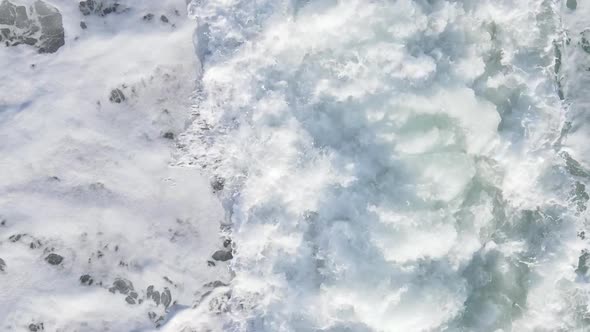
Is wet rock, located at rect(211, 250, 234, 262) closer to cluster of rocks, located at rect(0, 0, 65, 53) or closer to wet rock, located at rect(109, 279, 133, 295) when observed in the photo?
wet rock, located at rect(109, 279, 133, 295)

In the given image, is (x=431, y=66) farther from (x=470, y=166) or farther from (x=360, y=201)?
(x=360, y=201)

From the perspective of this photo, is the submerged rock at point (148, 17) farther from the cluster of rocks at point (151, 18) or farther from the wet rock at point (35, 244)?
the wet rock at point (35, 244)

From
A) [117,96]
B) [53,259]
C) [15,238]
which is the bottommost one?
[53,259]

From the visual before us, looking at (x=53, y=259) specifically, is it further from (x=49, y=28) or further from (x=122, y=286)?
(x=49, y=28)

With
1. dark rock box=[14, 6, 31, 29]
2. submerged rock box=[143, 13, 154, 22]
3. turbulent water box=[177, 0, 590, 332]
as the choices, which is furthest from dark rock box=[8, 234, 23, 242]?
submerged rock box=[143, 13, 154, 22]

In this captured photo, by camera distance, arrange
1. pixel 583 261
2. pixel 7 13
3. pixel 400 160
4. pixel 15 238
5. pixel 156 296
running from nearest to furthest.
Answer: pixel 400 160 < pixel 583 261 < pixel 15 238 < pixel 156 296 < pixel 7 13

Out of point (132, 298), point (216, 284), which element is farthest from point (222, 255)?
point (132, 298)

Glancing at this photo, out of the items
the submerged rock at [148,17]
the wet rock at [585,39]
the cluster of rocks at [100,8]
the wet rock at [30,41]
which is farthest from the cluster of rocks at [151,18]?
the wet rock at [585,39]
